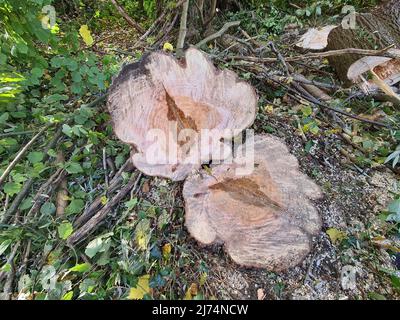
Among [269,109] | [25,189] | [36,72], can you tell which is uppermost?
[36,72]

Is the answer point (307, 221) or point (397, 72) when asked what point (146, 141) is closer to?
point (307, 221)

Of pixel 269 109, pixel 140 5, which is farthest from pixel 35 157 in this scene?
pixel 140 5

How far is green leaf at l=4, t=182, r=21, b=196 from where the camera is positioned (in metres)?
1.59

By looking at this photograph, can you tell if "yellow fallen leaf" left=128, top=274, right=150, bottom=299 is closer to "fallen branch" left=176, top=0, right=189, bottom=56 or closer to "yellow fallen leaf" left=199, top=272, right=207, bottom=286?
"yellow fallen leaf" left=199, top=272, right=207, bottom=286

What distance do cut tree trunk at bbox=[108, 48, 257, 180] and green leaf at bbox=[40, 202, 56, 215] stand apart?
0.50m

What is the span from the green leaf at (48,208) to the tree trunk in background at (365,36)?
2.05 meters

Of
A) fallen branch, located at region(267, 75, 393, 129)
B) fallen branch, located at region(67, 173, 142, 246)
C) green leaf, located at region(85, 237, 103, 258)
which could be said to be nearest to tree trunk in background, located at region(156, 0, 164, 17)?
fallen branch, located at region(267, 75, 393, 129)

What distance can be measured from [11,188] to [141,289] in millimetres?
837

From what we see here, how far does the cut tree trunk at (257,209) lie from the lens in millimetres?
1353

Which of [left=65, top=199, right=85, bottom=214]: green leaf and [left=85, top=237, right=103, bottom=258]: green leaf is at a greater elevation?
[left=65, top=199, right=85, bottom=214]: green leaf

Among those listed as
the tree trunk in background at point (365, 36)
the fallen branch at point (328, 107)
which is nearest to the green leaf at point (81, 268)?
the fallen branch at point (328, 107)

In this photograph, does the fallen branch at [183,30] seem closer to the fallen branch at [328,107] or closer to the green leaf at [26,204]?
the fallen branch at [328,107]

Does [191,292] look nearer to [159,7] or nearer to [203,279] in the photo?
[203,279]

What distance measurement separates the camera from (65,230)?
1480 millimetres
